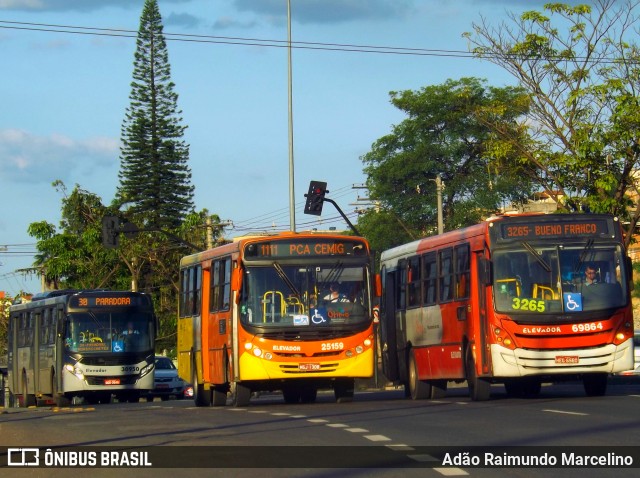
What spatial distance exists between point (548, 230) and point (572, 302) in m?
1.29

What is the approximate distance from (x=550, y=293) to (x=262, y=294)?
517cm

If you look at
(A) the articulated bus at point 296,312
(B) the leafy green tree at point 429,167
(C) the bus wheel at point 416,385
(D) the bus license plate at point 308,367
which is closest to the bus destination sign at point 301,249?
(A) the articulated bus at point 296,312

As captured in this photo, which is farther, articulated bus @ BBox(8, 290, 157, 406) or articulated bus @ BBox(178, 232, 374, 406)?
articulated bus @ BBox(8, 290, 157, 406)

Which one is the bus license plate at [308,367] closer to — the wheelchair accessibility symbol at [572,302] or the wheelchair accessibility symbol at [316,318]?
the wheelchair accessibility symbol at [316,318]

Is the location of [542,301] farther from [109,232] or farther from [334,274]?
[109,232]

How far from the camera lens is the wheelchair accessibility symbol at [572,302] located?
72.5 feet

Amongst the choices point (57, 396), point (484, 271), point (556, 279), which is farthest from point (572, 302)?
point (57, 396)

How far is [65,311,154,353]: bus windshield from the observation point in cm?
3747

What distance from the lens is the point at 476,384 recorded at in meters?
23.0

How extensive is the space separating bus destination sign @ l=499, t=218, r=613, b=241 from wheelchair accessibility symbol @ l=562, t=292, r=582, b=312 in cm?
103

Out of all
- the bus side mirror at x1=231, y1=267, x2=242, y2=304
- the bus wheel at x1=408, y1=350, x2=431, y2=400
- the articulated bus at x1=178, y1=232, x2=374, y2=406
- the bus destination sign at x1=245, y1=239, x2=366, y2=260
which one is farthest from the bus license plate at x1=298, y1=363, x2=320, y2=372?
the bus wheel at x1=408, y1=350, x2=431, y2=400

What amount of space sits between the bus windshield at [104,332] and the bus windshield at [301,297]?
46.7 feet

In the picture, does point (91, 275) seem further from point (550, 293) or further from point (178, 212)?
point (550, 293)

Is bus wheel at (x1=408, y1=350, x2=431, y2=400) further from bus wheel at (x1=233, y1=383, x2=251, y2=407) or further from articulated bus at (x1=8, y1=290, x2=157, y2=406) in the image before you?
articulated bus at (x1=8, y1=290, x2=157, y2=406)
